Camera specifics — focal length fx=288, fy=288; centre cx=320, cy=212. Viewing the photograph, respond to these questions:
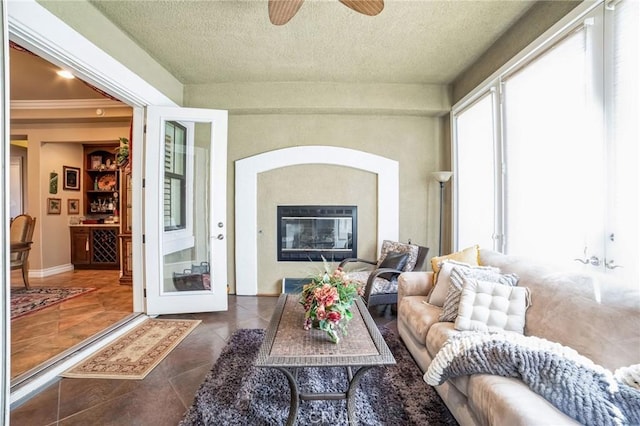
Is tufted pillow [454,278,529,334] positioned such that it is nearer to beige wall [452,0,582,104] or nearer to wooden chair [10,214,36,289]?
beige wall [452,0,582,104]

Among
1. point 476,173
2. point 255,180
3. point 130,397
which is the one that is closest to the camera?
point 130,397

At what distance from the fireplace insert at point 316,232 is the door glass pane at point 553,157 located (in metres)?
1.96

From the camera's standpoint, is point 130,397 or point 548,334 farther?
point 130,397

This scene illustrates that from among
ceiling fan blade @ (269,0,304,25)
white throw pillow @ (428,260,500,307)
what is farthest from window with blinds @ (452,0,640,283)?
ceiling fan blade @ (269,0,304,25)

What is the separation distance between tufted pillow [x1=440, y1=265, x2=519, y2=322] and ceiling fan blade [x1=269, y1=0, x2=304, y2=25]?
7.35 feet

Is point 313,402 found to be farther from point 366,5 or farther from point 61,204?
point 61,204

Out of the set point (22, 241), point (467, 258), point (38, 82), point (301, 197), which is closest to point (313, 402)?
point (467, 258)

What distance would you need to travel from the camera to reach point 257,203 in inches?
162

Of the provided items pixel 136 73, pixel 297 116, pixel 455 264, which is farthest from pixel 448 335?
pixel 136 73

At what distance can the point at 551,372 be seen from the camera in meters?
1.17

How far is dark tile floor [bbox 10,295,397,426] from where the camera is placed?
5.60ft

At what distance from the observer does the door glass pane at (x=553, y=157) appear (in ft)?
6.31

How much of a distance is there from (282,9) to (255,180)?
2375 mm

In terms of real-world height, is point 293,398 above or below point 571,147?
below
